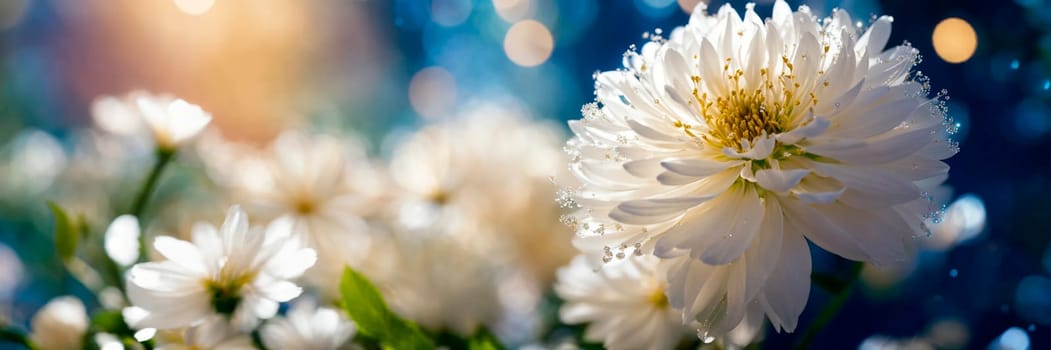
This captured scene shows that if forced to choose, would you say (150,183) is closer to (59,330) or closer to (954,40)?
(59,330)

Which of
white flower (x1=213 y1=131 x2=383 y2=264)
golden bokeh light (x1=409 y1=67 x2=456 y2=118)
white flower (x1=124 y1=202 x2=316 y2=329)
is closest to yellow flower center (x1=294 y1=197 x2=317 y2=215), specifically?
white flower (x1=213 y1=131 x2=383 y2=264)

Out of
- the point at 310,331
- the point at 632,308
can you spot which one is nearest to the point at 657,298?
the point at 632,308

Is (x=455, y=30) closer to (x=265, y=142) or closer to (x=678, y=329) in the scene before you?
(x=265, y=142)

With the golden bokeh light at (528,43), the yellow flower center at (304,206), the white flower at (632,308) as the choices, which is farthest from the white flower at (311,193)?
the golden bokeh light at (528,43)

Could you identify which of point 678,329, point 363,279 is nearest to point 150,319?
point 363,279

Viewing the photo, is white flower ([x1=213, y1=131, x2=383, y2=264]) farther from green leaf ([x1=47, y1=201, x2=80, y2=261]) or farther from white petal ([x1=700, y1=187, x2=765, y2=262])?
white petal ([x1=700, y1=187, x2=765, y2=262])

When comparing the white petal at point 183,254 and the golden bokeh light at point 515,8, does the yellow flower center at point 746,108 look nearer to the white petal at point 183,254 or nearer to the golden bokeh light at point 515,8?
the white petal at point 183,254
